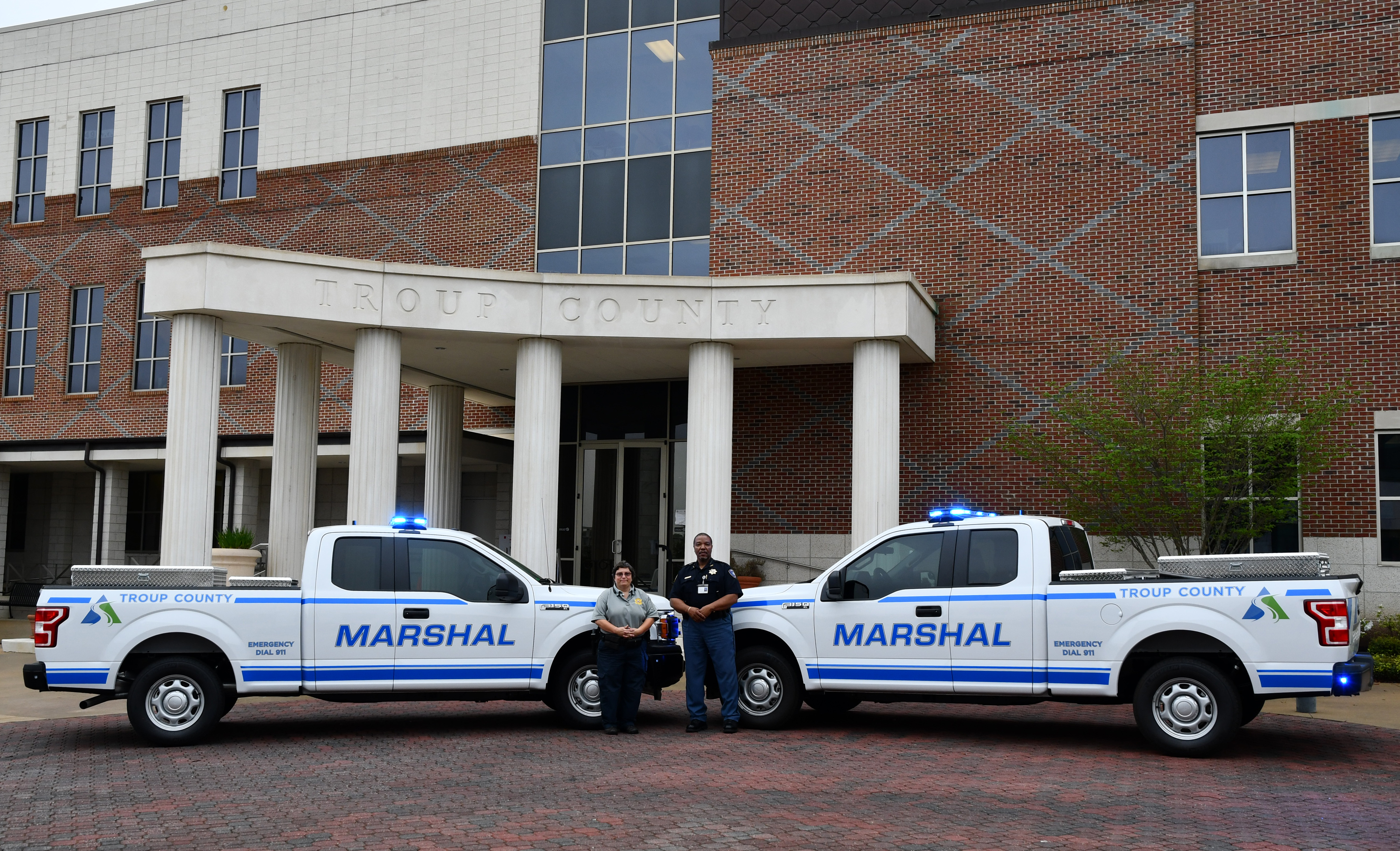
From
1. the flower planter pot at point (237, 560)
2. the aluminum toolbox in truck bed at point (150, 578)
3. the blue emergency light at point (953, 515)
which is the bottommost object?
the flower planter pot at point (237, 560)

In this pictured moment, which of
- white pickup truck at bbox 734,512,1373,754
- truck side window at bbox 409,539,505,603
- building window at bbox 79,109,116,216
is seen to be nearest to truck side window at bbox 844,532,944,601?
white pickup truck at bbox 734,512,1373,754

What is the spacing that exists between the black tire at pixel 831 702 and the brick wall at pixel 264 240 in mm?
13300

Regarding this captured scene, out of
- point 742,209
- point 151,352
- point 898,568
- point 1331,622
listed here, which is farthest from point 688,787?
point 151,352

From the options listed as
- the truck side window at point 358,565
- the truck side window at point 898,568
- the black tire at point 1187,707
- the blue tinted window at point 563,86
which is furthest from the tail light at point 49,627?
the blue tinted window at point 563,86

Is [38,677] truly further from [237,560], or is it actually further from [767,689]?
[237,560]

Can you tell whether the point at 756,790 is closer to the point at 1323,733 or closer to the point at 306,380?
the point at 1323,733

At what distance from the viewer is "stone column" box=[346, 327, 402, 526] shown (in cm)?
1678

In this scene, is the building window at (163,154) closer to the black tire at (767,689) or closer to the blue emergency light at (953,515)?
the black tire at (767,689)

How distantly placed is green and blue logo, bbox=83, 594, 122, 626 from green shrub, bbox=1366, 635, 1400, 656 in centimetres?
1510

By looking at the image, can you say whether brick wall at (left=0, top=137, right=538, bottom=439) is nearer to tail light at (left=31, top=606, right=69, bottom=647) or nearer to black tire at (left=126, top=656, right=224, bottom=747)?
black tire at (left=126, top=656, right=224, bottom=747)

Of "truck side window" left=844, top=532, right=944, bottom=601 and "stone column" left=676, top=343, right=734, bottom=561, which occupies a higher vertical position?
"stone column" left=676, top=343, right=734, bottom=561

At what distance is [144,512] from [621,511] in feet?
42.9

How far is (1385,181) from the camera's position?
18016 mm

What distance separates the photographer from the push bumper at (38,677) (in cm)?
998
